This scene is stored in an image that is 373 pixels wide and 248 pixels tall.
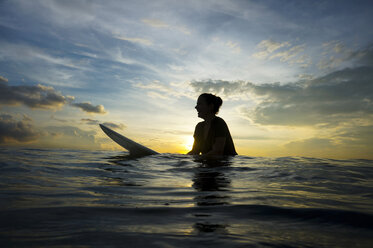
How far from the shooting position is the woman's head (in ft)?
22.1

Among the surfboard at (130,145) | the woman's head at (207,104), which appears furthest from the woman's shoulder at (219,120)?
the surfboard at (130,145)

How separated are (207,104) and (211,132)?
85 centimetres

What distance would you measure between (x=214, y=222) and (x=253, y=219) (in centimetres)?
33

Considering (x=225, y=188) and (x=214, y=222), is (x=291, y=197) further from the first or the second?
(x=214, y=222)

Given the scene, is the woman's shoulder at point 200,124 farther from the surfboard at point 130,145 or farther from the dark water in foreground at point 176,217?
the dark water in foreground at point 176,217

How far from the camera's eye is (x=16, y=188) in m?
2.64

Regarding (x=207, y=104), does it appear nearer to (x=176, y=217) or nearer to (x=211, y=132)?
(x=211, y=132)

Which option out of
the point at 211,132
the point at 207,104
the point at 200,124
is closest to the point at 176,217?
the point at 211,132

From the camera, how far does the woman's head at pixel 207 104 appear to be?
675cm

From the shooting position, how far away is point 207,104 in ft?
22.2

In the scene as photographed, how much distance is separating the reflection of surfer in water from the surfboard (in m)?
1.33

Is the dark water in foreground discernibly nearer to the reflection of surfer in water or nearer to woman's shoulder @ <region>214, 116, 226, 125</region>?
the reflection of surfer in water

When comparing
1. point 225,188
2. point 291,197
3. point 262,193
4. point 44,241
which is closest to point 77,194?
point 44,241

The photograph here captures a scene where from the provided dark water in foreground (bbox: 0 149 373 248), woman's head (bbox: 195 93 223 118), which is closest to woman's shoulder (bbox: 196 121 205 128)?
woman's head (bbox: 195 93 223 118)
